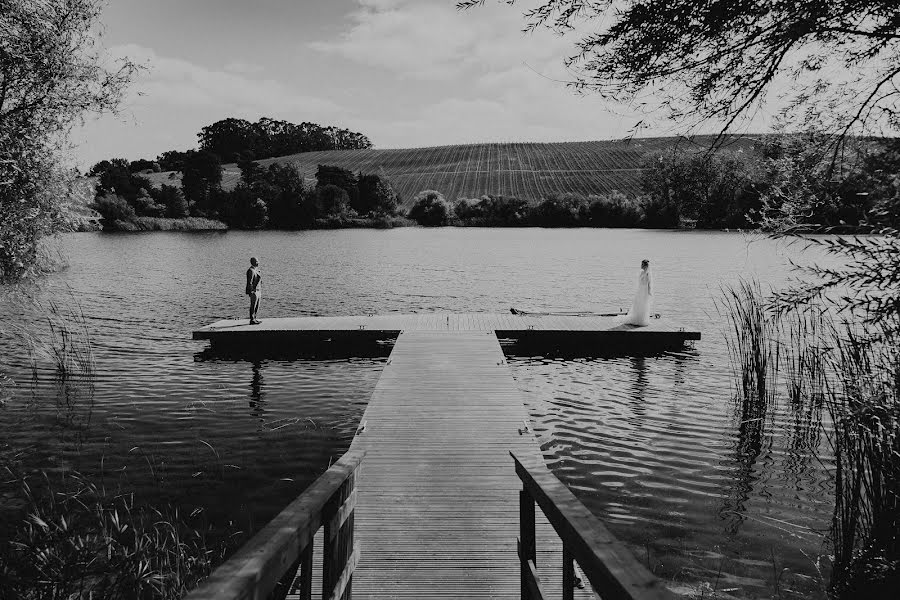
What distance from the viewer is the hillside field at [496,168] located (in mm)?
95688

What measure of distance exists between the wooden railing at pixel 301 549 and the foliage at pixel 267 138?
146 metres

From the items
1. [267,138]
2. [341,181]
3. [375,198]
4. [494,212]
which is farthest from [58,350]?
[267,138]

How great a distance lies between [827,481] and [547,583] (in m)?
5.01

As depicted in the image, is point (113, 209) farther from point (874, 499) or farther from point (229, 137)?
point (229, 137)

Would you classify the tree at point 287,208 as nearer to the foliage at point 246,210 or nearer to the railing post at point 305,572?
the foliage at point 246,210

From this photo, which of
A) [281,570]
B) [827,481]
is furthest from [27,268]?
[827,481]

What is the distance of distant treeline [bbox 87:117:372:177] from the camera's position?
150262mm

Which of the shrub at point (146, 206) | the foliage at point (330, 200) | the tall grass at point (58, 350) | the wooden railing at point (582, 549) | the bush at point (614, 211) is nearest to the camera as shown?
the wooden railing at point (582, 549)

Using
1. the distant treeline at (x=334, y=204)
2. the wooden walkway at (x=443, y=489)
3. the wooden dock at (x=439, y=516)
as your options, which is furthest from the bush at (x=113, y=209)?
the wooden walkway at (x=443, y=489)

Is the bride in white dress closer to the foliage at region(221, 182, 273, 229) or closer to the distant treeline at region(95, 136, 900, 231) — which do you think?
the distant treeline at region(95, 136, 900, 231)

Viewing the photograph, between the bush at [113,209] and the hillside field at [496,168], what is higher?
the hillside field at [496,168]

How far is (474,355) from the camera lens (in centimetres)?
Result: 1211

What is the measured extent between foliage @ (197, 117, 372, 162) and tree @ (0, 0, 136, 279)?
137 metres

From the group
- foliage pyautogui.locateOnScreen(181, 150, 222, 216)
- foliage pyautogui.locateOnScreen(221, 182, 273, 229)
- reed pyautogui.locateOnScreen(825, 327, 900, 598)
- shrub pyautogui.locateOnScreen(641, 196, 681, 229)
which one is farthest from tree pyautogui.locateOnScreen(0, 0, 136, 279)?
foliage pyautogui.locateOnScreen(181, 150, 222, 216)
